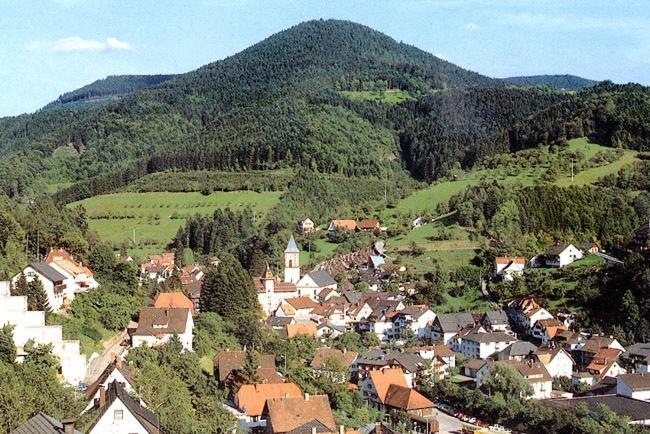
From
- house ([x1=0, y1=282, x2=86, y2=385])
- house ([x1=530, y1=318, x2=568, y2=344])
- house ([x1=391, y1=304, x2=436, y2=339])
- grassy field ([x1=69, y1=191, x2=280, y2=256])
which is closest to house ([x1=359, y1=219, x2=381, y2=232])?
grassy field ([x1=69, y1=191, x2=280, y2=256])

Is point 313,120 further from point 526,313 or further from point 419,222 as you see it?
point 526,313

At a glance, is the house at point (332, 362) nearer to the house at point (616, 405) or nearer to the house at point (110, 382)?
the house at point (616, 405)

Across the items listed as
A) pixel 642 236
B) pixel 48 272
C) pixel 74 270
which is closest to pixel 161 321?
pixel 48 272

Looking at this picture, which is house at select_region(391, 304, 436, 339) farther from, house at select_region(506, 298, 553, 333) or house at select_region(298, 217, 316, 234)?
house at select_region(298, 217, 316, 234)

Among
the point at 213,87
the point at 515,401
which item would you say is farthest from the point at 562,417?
the point at 213,87

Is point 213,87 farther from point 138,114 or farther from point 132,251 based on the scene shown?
point 132,251

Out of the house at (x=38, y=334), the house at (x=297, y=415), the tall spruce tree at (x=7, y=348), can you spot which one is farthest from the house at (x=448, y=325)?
the tall spruce tree at (x=7, y=348)
